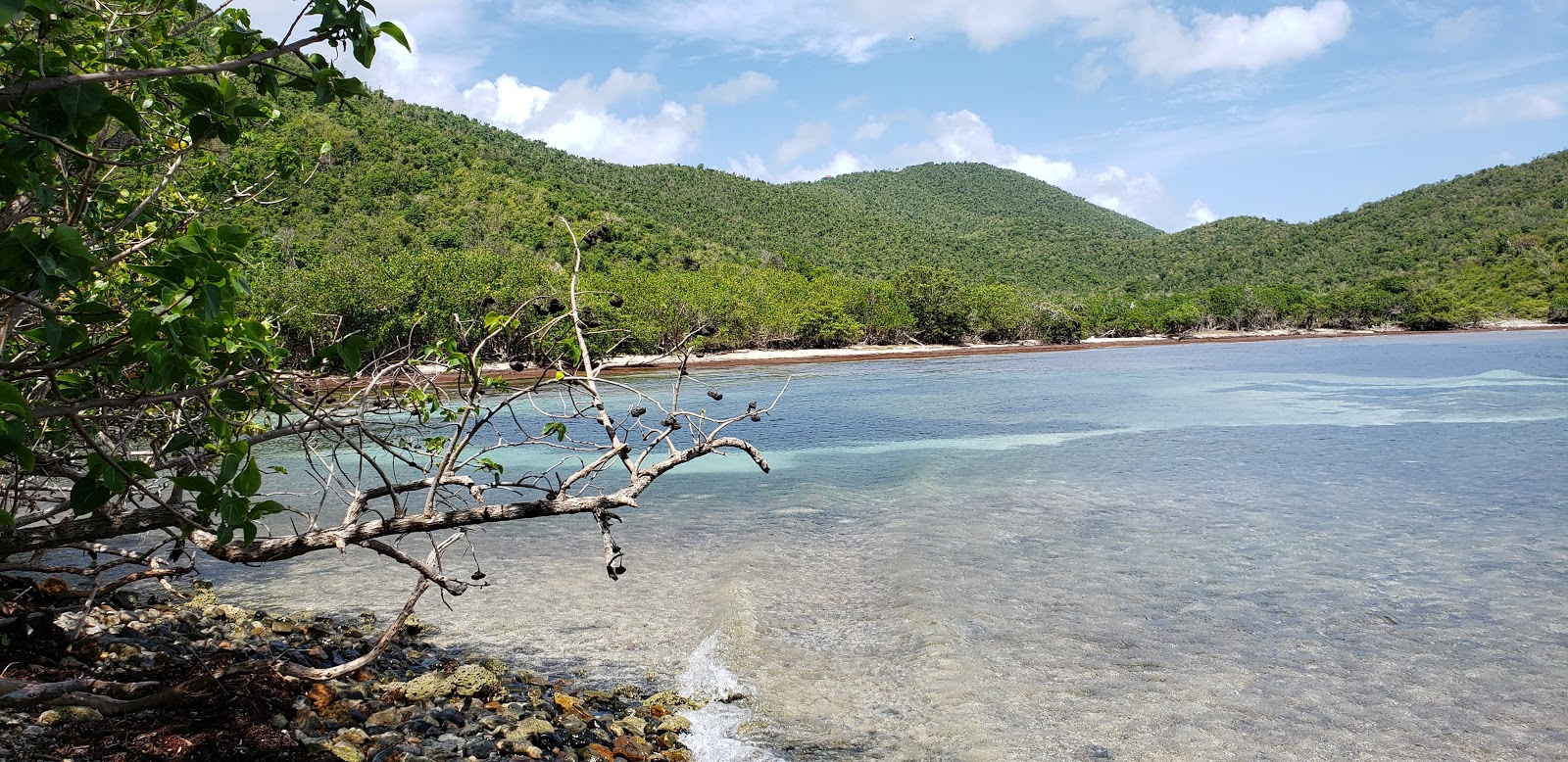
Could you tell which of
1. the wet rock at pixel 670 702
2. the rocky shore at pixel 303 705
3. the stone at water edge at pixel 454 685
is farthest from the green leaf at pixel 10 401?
the wet rock at pixel 670 702

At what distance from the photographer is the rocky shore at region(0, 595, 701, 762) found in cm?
476

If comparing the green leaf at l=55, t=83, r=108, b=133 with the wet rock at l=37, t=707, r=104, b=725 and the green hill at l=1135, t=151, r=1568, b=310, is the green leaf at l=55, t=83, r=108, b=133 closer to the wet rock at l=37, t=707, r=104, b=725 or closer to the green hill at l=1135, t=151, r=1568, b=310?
the wet rock at l=37, t=707, r=104, b=725

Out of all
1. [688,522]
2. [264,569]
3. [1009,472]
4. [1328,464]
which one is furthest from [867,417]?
[264,569]

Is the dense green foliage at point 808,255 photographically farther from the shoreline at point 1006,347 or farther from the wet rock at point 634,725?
the wet rock at point 634,725

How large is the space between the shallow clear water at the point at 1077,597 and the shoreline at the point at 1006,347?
1132 inches

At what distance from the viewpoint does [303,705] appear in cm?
560

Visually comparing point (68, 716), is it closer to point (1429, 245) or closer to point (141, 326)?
point (141, 326)

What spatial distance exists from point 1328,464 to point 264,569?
1755 cm

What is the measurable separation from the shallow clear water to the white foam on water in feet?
0.14

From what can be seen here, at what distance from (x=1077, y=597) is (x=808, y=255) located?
81.1m

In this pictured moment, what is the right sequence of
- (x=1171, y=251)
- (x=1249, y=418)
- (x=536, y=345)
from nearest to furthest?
(x=536, y=345)
(x=1249, y=418)
(x=1171, y=251)

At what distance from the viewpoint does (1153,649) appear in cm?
809

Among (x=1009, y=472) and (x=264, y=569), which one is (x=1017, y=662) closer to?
(x=264, y=569)

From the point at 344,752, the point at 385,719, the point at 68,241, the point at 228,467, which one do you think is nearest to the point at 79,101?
the point at 68,241
